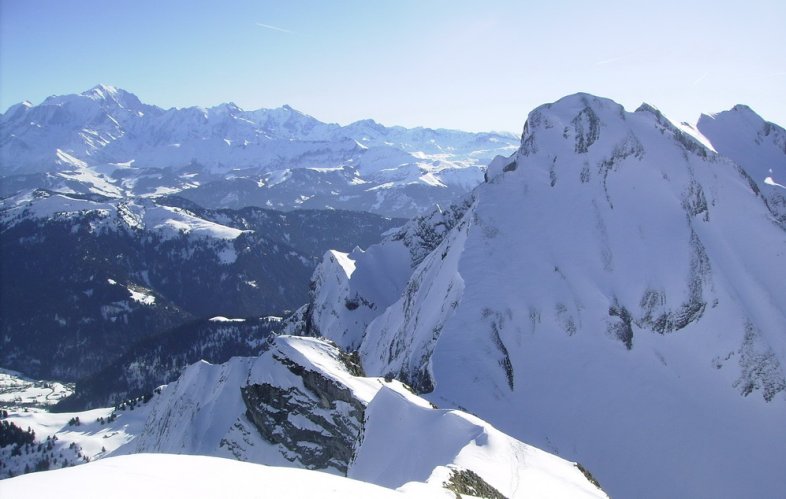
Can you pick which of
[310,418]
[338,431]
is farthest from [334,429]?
[310,418]

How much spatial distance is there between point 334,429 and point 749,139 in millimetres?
111606

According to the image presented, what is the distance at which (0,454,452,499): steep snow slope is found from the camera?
16328 mm

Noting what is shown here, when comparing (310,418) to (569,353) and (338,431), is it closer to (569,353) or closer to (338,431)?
(338,431)

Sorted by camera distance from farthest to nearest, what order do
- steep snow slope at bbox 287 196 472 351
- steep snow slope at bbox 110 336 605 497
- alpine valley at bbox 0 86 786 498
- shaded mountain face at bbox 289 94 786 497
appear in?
steep snow slope at bbox 287 196 472 351 < shaded mountain face at bbox 289 94 786 497 < alpine valley at bbox 0 86 786 498 < steep snow slope at bbox 110 336 605 497

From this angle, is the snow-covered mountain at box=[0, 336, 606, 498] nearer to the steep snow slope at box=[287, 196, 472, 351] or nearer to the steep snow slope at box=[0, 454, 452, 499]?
the steep snow slope at box=[0, 454, 452, 499]

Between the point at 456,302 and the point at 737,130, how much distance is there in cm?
8949

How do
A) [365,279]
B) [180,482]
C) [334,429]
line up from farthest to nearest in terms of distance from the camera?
1. [365,279]
2. [334,429]
3. [180,482]

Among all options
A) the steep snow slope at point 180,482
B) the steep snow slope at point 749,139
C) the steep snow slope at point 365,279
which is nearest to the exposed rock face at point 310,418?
the steep snow slope at point 180,482

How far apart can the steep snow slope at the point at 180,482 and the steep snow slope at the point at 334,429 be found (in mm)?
7175

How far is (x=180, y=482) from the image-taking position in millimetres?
17891

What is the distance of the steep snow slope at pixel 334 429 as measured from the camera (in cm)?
3183

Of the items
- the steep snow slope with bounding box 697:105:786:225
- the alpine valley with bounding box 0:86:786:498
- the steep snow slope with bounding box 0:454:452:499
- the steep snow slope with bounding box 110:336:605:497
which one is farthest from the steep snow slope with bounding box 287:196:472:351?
the steep snow slope with bounding box 0:454:452:499

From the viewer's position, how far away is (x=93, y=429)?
493ft

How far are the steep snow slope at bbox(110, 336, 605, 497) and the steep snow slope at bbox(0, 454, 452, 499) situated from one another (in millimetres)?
7175
